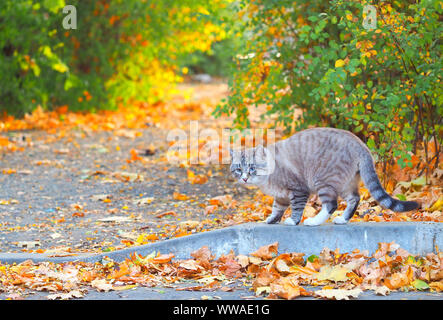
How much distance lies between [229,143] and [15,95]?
4.42 meters

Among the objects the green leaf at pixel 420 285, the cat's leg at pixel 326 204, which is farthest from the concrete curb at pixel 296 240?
the green leaf at pixel 420 285

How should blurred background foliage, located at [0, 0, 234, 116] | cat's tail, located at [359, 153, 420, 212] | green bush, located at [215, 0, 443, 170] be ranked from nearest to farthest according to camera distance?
cat's tail, located at [359, 153, 420, 212] < green bush, located at [215, 0, 443, 170] < blurred background foliage, located at [0, 0, 234, 116]

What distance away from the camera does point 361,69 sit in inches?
253

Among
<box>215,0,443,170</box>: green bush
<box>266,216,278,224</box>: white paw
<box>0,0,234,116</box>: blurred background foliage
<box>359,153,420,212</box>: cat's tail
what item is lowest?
<box>266,216,278,224</box>: white paw

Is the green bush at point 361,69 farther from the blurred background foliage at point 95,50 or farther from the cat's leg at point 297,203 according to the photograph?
the blurred background foliage at point 95,50

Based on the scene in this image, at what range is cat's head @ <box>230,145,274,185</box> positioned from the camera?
509cm

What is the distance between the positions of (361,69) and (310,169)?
176cm

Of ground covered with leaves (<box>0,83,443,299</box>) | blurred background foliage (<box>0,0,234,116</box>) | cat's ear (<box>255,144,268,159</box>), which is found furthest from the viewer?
blurred background foliage (<box>0,0,234,116</box>)

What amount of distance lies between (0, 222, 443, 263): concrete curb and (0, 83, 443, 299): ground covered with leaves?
82mm

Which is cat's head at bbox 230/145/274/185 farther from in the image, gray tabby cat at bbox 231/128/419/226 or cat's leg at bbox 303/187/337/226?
cat's leg at bbox 303/187/337/226

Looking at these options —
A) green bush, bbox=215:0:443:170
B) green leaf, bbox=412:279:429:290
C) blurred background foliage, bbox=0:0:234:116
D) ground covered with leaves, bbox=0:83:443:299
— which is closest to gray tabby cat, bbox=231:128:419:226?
ground covered with leaves, bbox=0:83:443:299

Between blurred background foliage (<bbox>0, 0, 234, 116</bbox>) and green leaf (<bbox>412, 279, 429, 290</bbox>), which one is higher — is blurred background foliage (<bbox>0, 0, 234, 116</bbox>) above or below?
above
